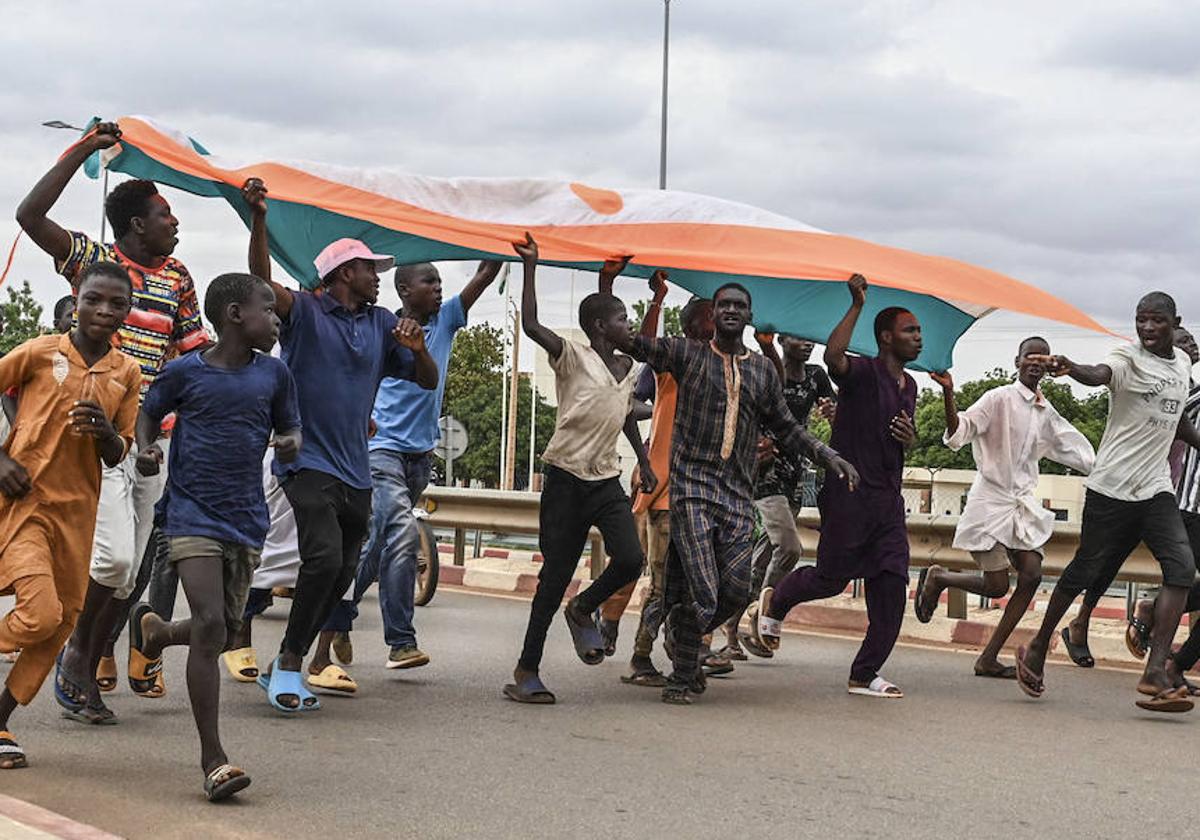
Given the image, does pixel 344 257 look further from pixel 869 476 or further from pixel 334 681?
pixel 869 476

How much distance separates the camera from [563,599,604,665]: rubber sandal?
28.8ft

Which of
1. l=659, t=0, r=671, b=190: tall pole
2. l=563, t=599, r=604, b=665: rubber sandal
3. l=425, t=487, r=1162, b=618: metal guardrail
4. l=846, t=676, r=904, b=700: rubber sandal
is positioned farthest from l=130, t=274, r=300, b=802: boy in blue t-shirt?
l=659, t=0, r=671, b=190: tall pole

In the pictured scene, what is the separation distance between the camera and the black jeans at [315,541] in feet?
24.9

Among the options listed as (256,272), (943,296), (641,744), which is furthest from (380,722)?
(943,296)

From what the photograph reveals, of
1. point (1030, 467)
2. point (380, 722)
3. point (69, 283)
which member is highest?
point (69, 283)

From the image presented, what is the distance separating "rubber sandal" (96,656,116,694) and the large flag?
7.04ft

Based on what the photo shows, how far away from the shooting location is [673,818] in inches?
229

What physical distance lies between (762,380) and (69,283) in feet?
11.2

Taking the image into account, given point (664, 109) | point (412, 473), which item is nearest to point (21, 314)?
point (664, 109)

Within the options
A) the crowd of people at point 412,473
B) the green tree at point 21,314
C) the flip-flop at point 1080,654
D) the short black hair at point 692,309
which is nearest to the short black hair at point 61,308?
the crowd of people at point 412,473

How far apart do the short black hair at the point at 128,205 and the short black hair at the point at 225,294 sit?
3.20 feet

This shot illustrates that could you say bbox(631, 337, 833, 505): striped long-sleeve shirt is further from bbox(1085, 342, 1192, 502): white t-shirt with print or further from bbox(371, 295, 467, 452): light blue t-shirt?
bbox(1085, 342, 1192, 502): white t-shirt with print

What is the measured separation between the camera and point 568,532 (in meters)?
8.60

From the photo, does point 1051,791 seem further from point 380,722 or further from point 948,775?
point 380,722
